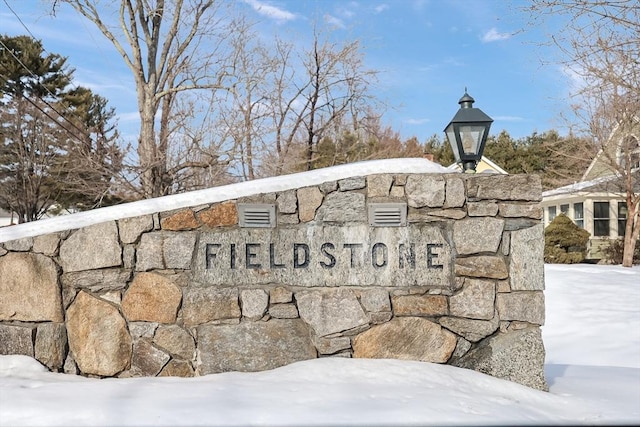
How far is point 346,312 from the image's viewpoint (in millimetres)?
3637

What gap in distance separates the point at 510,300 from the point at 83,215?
10.6 ft

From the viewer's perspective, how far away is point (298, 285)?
3.67 metres

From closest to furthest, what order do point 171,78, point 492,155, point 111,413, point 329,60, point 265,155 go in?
point 111,413
point 171,78
point 265,155
point 329,60
point 492,155

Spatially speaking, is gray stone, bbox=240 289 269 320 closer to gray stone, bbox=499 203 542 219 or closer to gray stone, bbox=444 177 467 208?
gray stone, bbox=444 177 467 208

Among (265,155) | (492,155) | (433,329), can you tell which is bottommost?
(433,329)

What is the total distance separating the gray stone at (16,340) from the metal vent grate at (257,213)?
1763mm

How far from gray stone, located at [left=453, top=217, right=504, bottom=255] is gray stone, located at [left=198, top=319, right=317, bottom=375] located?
4.24ft

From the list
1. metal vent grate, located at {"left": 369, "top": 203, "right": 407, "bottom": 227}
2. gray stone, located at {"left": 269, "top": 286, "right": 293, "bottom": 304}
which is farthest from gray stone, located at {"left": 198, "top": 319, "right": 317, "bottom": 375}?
metal vent grate, located at {"left": 369, "top": 203, "right": 407, "bottom": 227}

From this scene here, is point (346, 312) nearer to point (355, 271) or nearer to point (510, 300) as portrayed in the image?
point (355, 271)

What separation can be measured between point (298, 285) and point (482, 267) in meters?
1.34

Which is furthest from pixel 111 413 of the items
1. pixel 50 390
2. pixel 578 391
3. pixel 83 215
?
pixel 578 391

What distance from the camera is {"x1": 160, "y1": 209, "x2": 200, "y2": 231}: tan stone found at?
12.1 feet

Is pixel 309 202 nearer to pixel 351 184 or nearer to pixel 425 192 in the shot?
pixel 351 184

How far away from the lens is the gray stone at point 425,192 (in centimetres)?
368
